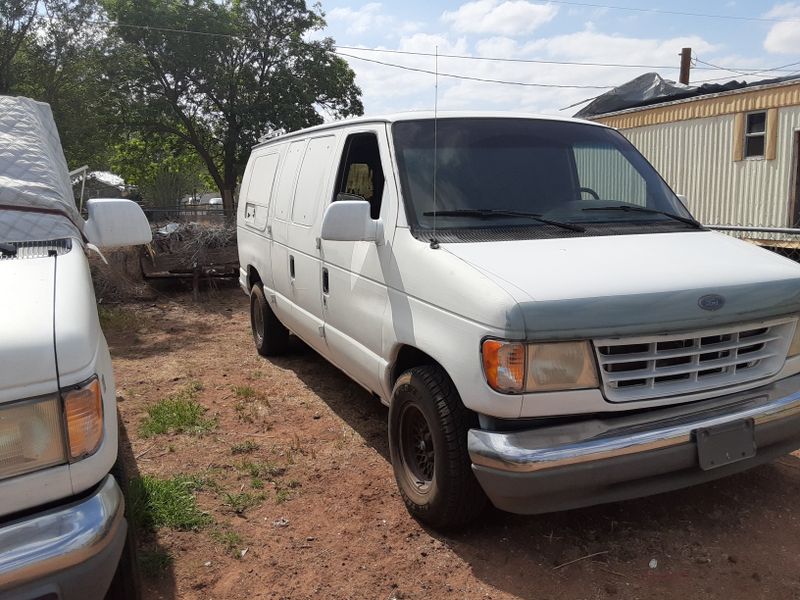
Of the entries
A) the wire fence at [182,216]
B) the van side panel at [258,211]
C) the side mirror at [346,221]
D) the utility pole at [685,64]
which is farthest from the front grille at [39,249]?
the utility pole at [685,64]

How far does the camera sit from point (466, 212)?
3.49 meters

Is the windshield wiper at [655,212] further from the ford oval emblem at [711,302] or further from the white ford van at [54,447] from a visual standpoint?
the white ford van at [54,447]

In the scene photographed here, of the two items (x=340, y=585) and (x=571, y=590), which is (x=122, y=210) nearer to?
(x=340, y=585)

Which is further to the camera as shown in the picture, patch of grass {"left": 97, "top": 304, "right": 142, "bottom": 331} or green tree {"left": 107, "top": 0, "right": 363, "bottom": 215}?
green tree {"left": 107, "top": 0, "right": 363, "bottom": 215}

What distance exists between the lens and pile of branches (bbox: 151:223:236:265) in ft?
33.4

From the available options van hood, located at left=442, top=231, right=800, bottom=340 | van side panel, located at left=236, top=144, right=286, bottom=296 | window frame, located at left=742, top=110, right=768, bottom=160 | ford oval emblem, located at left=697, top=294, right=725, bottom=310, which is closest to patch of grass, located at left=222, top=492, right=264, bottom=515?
van hood, located at left=442, top=231, right=800, bottom=340

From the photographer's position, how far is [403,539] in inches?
128

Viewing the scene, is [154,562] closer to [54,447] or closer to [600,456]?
[54,447]

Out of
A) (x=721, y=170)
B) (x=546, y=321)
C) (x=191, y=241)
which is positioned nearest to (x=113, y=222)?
A: (x=546, y=321)

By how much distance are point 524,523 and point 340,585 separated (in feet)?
3.31

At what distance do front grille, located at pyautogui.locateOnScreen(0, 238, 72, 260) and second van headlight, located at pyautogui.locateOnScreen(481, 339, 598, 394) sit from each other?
1802mm

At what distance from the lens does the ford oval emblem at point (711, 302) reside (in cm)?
275

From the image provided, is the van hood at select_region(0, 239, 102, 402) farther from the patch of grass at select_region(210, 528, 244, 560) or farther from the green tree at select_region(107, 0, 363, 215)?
the green tree at select_region(107, 0, 363, 215)

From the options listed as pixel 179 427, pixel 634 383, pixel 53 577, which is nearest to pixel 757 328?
pixel 634 383
